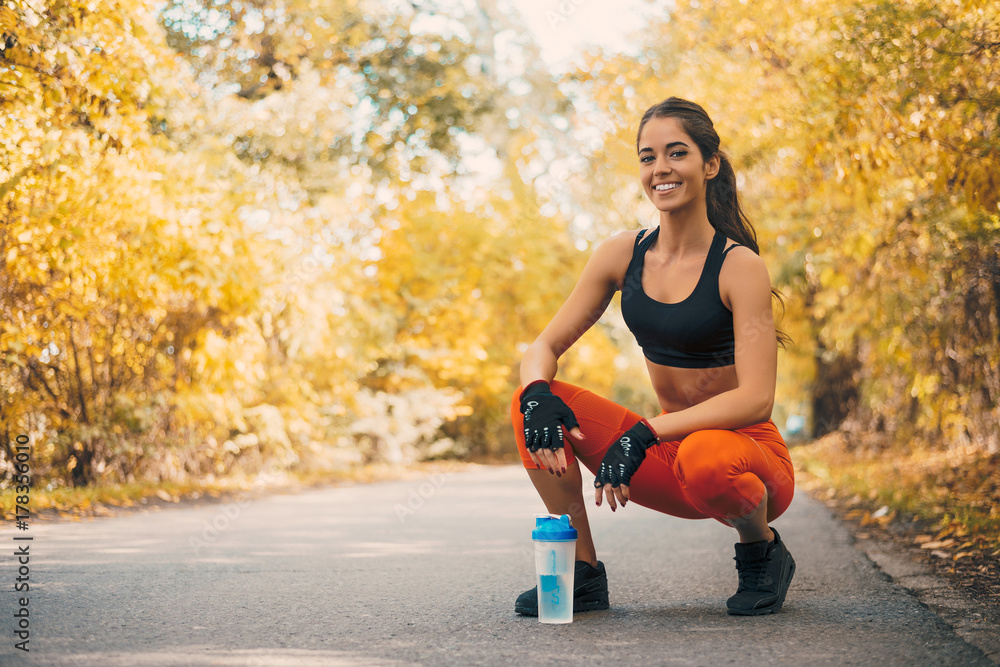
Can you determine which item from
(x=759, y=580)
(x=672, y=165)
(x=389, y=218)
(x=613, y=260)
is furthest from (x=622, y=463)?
(x=389, y=218)

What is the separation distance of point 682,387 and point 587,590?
0.82 meters

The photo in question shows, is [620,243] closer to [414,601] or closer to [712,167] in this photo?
[712,167]

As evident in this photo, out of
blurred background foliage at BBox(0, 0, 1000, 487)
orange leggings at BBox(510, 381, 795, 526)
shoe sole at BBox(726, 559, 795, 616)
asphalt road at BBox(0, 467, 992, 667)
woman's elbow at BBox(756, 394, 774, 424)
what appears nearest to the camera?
asphalt road at BBox(0, 467, 992, 667)

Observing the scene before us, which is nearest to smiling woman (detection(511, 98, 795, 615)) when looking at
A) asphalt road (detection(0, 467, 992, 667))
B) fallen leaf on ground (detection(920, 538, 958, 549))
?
asphalt road (detection(0, 467, 992, 667))

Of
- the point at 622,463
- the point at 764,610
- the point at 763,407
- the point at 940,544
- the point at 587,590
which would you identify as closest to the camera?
the point at 622,463

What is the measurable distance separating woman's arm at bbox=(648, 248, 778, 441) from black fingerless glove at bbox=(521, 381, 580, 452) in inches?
12.0

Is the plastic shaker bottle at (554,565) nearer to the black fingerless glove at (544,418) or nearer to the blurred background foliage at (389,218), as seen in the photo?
the black fingerless glove at (544,418)

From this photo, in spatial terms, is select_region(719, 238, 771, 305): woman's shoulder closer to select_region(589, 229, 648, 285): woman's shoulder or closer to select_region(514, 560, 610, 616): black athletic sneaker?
select_region(589, 229, 648, 285): woman's shoulder

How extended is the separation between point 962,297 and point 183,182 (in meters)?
6.54

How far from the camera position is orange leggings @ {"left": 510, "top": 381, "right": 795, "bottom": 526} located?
3012mm

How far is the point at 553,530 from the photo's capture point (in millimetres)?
3021

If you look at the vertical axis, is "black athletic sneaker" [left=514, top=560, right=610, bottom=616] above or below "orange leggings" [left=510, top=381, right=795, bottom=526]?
below

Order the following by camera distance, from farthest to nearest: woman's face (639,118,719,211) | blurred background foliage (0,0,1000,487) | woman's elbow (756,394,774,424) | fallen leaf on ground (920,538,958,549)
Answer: blurred background foliage (0,0,1000,487), fallen leaf on ground (920,538,958,549), woman's face (639,118,719,211), woman's elbow (756,394,774,424)

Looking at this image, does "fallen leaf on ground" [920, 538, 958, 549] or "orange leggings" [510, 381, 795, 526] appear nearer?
"orange leggings" [510, 381, 795, 526]
